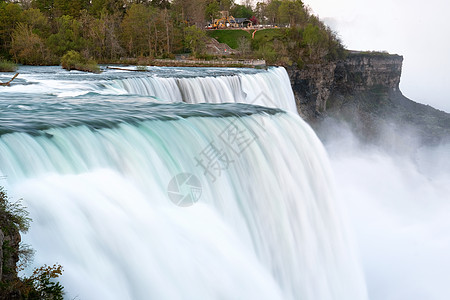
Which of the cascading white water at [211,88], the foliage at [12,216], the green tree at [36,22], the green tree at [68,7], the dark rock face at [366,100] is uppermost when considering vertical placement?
the green tree at [68,7]

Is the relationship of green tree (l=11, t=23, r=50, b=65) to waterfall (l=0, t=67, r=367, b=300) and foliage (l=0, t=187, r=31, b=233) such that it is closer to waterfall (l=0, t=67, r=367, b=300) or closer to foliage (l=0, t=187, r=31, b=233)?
waterfall (l=0, t=67, r=367, b=300)

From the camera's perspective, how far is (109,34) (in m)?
43.3

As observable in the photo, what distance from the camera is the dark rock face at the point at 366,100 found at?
138 ft

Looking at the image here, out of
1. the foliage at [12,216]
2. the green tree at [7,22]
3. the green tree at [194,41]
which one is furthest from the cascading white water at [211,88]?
the green tree at [7,22]

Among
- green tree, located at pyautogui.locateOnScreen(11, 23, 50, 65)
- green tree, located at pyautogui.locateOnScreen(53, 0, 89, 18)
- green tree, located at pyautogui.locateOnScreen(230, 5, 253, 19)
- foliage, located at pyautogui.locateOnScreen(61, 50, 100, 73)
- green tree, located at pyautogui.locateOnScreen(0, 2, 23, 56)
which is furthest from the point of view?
green tree, located at pyautogui.locateOnScreen(230, 5, 253, 19)

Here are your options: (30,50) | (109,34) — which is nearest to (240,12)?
(109,34)

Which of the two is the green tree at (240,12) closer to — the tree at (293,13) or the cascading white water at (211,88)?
the tree at (293,13)

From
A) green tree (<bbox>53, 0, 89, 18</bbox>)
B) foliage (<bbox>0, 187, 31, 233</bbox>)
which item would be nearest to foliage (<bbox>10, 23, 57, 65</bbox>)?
green tree (<bbox>53, 0, 89, 18</bbox>)

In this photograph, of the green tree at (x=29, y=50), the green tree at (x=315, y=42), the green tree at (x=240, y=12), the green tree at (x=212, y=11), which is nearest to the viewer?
the green tree at (x=29, y=50)

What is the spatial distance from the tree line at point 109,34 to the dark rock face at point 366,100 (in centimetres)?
244

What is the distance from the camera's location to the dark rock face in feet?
138

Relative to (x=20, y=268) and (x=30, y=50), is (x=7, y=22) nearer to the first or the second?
(x=30, y=50)

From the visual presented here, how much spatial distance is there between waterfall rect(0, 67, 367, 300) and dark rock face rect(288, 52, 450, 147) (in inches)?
1177

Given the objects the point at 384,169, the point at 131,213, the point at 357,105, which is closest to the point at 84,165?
the point at 131,213
